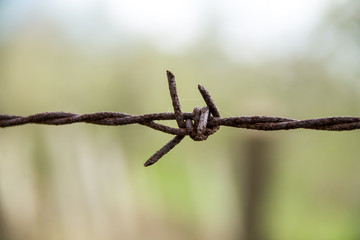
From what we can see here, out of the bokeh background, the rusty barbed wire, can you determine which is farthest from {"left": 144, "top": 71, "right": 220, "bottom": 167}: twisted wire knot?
the bokeh background

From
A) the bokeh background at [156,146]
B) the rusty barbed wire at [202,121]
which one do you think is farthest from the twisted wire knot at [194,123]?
the bokeh background at [156,146]

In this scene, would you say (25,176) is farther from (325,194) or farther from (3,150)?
(325,194)

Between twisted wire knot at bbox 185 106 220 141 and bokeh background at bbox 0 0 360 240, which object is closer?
twisted wire knot at bbox 185 106 220 141

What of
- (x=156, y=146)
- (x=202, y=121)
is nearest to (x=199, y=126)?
(x=202, y=121)

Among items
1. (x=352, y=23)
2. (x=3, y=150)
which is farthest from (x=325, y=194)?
(x=3, y=150)

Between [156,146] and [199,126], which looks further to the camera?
[156,146]

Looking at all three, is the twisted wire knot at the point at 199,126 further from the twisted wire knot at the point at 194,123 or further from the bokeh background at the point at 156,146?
the bokeh background at the point at 156,146

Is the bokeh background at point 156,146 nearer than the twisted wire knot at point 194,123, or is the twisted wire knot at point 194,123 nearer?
the twisted wire knot at point 194,123

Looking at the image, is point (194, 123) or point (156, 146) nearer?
point (194, 123)

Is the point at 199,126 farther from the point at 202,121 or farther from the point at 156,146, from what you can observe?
the point at 156,146

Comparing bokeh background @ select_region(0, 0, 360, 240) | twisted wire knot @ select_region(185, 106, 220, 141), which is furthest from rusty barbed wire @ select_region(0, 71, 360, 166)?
bokeh background @ select_region(0, 0, 360, 240)

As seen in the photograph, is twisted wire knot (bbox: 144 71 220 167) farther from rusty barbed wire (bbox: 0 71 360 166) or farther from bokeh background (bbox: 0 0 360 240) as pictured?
bokeh background (bbox: 0 0 360 240)
